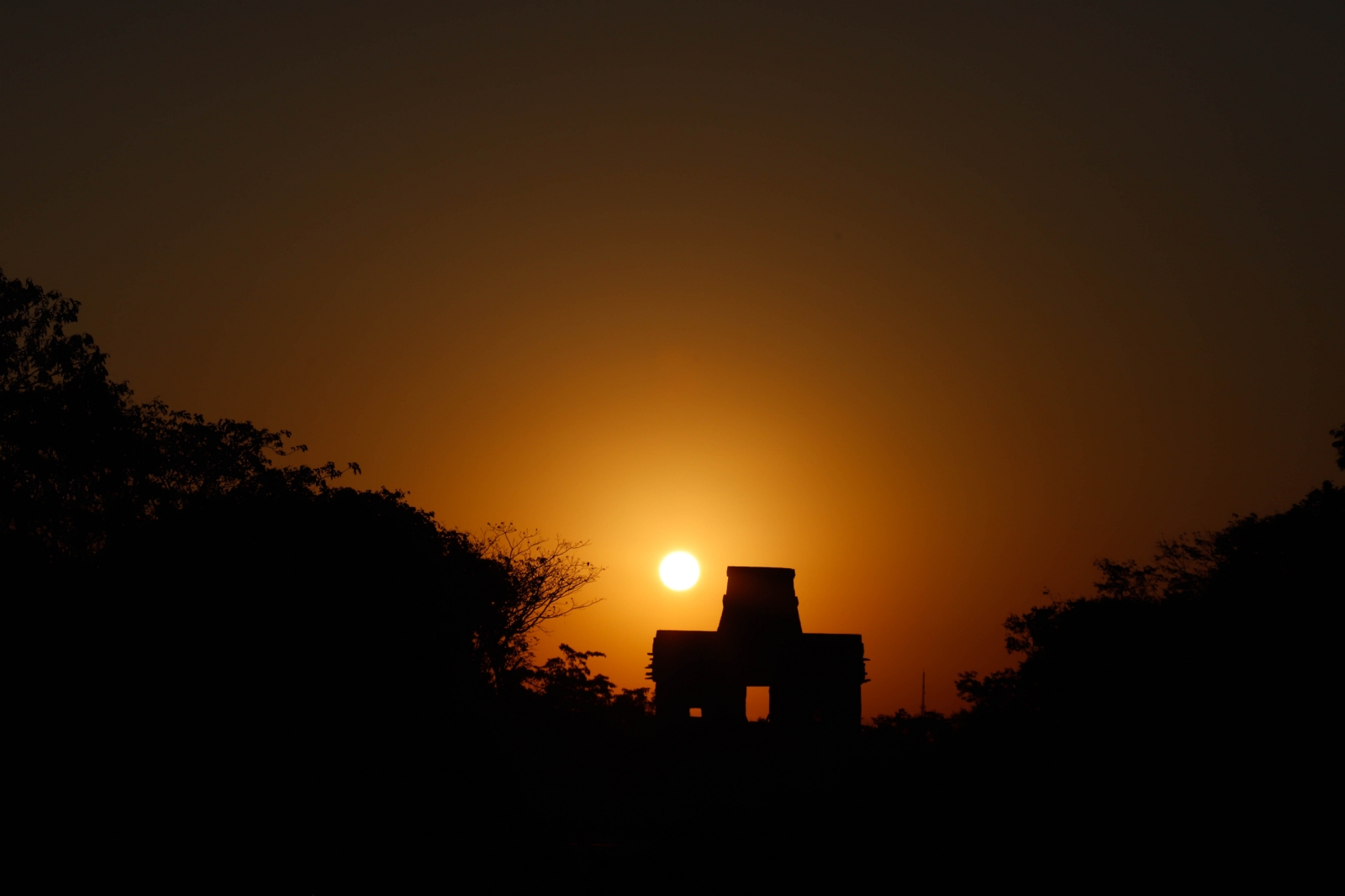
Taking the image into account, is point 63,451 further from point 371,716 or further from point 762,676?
point 762,676

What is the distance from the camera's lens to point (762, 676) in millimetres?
31031

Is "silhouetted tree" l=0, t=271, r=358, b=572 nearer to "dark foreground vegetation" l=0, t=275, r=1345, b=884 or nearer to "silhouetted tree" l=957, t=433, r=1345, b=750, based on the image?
"dark foreground vegetation" l=0, t=275, r=1345, b=884

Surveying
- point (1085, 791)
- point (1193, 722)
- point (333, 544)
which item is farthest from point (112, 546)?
point (1193, 722)

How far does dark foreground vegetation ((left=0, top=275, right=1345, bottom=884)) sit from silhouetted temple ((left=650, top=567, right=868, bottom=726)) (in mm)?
6392

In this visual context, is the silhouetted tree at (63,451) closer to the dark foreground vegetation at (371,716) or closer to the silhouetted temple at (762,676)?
A: the dark foreground vegetation at (371,716)

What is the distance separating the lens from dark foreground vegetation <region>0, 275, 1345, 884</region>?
14.1m

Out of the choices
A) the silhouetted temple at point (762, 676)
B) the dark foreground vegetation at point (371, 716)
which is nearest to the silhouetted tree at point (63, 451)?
the dark foreground vegetation at point (371, 716)

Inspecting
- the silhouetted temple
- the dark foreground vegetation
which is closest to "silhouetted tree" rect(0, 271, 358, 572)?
the dark foreground vegetation

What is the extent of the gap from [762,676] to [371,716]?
1642cm

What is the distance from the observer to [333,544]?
58.1 ft

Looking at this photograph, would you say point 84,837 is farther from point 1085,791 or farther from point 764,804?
point 1085,791

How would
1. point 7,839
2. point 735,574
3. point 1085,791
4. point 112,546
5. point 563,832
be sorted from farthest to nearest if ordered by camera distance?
point 735,574 < point 563,832 < point 112,546 < point 1085,791 < point 7,839

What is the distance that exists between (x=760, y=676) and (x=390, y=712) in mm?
15992

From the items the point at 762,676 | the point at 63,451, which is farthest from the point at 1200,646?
the point at 63,451
